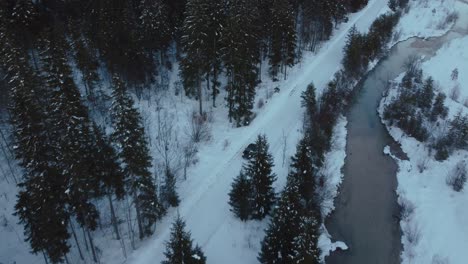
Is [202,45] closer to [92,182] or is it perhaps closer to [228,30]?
[228,30]

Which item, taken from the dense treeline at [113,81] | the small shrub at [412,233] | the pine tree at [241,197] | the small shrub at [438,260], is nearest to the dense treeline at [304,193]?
the pine tree at [241,197]

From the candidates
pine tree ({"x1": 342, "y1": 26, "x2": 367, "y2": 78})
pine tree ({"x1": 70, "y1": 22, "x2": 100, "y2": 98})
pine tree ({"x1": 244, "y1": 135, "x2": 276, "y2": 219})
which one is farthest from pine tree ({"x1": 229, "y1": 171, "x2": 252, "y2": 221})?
pine tree ({"x1": 342, "y1": 26, "x2": 367, "y2": 78})

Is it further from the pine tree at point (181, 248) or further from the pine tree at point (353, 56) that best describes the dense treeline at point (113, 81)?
the pine tree at point (353, 56)

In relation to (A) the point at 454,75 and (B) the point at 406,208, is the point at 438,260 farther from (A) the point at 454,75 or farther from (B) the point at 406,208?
(A) the point at 454,75

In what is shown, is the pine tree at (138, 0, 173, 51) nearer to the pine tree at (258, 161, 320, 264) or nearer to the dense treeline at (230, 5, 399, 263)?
the dense treeline at (230, 5, 399, 263)

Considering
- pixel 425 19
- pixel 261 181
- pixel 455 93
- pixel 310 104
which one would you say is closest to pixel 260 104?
pixel 310 104
